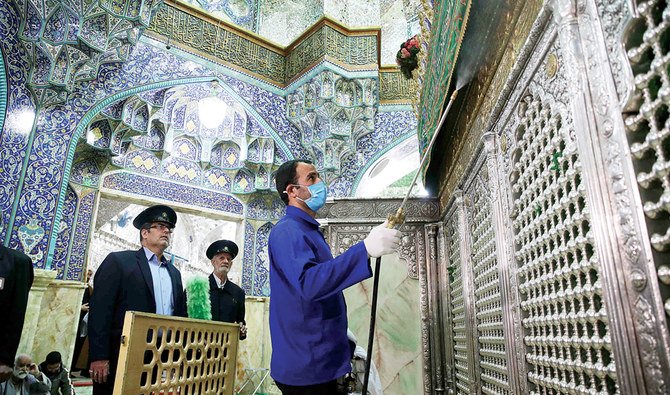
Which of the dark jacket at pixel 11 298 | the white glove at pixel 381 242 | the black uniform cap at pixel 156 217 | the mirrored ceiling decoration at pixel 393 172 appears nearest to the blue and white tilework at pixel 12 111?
the dark jacket at pixel 11 298

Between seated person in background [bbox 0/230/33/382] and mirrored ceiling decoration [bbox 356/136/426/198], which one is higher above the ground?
mirrored ceiling decoration [bbox 356/136/426/198]

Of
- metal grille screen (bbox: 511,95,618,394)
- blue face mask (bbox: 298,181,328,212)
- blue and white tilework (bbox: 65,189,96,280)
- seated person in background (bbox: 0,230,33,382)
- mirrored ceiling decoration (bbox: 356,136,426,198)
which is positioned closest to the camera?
metal grille screen (bbox: 511,95,618,394)

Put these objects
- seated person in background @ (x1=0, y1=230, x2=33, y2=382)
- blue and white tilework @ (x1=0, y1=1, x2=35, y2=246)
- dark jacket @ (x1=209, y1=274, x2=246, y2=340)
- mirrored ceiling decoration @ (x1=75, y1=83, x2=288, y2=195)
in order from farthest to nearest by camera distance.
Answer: mirrored ceiling decoration @ (x1=75, y1=83, x2=288, y2=195) < blue and white tilework @ (x1=0, y1=1, x2=35, y2=246) < dark jacket @ (x1=209, y1=274, x2=246, y2=340) < seated person in background @ (x1=0, y1=230, x2=33, y2=382)

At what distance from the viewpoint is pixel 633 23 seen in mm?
861

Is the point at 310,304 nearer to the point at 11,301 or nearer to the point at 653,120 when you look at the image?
the point at 653,120

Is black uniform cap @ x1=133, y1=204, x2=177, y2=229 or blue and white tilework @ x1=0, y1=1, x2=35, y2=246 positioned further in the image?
blue and white tilework @ x1=0, y1=1, x2=35, y2=246

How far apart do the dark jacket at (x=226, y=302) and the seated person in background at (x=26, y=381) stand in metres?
1.96

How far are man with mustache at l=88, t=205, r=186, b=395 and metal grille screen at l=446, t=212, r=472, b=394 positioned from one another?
210 cm

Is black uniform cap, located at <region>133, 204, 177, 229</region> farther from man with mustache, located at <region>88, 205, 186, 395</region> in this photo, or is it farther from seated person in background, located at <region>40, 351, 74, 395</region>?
seated person in background, located at <region>40, 351, 74, 395</region>

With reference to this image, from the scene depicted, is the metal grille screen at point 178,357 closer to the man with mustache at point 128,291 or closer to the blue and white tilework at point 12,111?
the man with mustache at point 128,291

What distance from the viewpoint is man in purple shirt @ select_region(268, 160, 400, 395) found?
134 cm

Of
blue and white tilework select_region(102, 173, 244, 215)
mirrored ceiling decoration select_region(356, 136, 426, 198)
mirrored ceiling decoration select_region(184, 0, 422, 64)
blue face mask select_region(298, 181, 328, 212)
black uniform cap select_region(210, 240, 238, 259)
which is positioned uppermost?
mirrored ceiling decoration select_region(184, 0, 422, 64)

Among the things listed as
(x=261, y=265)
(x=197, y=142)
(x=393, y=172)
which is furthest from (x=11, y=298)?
(x=393, y=172)

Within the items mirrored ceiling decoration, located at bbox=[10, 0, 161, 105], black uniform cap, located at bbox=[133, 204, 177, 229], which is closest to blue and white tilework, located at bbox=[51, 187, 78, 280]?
mirrored ceiling decoration, located at bbox=[10, 0, 161, 105]
